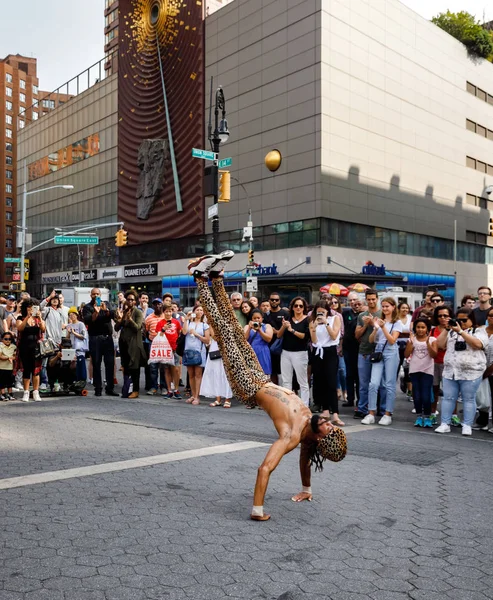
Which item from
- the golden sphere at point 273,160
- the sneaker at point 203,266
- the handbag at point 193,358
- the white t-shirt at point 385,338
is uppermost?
the golden sphere at point 273,160

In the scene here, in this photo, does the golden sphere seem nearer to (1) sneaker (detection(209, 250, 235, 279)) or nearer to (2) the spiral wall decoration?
(2) the spiral wall decoration

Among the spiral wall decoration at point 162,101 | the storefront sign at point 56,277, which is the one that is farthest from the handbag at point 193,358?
the storefront sign at point 56,277

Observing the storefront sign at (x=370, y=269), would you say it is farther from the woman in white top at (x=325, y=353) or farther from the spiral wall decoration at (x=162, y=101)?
the woman in white top at (x=325, y=353)

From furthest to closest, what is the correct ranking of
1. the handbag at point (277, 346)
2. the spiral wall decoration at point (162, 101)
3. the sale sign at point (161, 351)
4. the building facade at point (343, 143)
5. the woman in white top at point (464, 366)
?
1. the spiral wall decoration at point (162, 101)
2. the building facade at point (343, 143)
3. the sale sign at point (161, 351)
4. the handbag at point (277, 346)
5. the woman in white top at point (464, 366)

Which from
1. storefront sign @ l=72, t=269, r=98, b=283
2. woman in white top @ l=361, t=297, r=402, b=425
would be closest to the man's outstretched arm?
woman in white top @ l=361, t=297, r=402, b=425

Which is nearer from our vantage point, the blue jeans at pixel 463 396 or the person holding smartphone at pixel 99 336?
the blue jeans at pixel 463 396

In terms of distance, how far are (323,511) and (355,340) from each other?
6837 mm

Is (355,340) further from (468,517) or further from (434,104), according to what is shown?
(434,104)

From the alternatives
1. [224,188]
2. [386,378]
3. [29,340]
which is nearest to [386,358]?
[386,378]

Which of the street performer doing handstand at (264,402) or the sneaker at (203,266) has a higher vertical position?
the sneaker at (203,266)

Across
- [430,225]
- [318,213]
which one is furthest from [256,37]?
[430,225]

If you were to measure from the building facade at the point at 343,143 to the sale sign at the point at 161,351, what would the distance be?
24.5 metres

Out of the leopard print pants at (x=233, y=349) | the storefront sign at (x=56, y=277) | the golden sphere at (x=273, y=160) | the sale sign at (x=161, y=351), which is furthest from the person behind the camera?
the storefront sign at (x=56, y=277)

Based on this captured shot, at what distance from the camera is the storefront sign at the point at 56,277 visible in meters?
62.7
